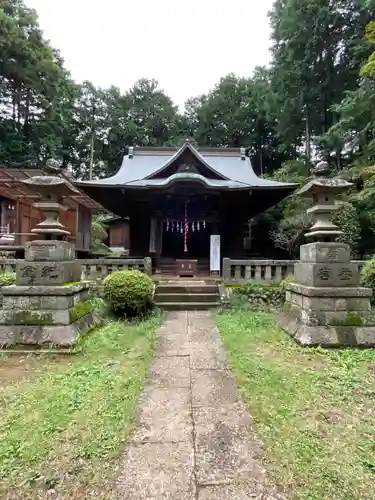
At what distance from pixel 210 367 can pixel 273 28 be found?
23.3 m

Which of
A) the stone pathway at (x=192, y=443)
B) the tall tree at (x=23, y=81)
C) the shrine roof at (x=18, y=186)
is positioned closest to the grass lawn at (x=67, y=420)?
the stone pathway at (x=192, y=443)

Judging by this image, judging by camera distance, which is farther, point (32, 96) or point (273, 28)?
point (32, 96)

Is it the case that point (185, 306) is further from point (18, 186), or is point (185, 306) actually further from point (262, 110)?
point (262, 110)

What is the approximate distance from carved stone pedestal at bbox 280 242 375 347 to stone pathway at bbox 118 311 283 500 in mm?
1846

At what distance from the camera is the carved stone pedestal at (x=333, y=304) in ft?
15.7

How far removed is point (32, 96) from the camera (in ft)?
81.7

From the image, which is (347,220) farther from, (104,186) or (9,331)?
(9,331)

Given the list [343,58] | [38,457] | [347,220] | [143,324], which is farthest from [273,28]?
[38,457]

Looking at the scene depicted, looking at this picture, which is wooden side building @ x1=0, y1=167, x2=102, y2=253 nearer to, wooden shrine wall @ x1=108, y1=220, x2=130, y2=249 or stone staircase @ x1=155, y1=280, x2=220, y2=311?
stone staircase @ x1=155, y1=280, x2=220, y2=311

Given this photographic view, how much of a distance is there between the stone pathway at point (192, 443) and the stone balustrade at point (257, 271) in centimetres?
466

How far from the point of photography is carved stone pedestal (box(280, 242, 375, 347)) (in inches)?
188

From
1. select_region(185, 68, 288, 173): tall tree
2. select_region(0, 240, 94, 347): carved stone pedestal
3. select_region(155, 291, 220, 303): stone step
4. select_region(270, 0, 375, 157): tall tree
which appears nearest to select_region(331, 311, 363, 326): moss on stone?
select_region(155, 291, 220, 303): stone step

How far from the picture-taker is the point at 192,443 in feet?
7.79

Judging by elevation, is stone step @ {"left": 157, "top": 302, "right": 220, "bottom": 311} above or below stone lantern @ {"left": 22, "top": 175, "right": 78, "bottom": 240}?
below
